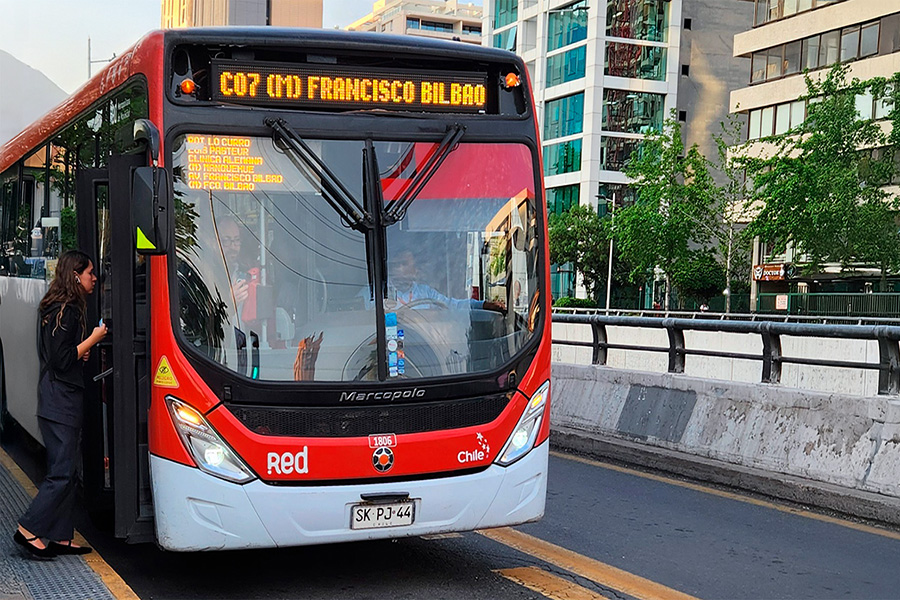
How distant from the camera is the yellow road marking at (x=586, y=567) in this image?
20.6 feet

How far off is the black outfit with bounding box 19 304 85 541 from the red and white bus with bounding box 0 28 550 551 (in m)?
0.40

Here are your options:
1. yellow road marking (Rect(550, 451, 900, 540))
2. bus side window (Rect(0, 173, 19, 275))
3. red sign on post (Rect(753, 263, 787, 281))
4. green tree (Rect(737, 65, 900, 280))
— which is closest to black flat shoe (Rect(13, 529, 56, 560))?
bus side window (Rect(0, 173, 19, 275))

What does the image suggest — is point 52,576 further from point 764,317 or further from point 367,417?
point 764,317

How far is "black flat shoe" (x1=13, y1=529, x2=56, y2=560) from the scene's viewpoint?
22.4 feet

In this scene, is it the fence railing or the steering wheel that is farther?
the fence railing

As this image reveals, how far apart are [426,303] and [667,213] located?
53978mm

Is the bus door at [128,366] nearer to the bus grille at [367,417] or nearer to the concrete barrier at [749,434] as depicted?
the bus grille at [367,417]

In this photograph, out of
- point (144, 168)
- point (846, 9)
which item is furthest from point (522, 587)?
point (846, 9)

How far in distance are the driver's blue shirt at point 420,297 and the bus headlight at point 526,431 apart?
0.65 meters

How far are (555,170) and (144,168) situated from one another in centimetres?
7412

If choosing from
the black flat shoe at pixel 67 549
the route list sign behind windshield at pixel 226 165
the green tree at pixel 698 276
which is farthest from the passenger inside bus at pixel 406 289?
the green tree at pixel 698 276

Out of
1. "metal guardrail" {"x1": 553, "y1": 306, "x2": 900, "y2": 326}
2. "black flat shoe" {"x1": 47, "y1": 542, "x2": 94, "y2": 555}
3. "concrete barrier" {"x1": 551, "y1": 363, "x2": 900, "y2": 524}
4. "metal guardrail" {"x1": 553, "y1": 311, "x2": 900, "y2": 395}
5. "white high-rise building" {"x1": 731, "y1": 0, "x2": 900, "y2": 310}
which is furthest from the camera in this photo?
"white high-rise building" {"x1": 731, "y1": 0, "x2": 900, "y2": 310}

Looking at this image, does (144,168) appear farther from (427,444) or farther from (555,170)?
(555,170)

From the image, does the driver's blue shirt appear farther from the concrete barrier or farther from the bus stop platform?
the concrete barrier
